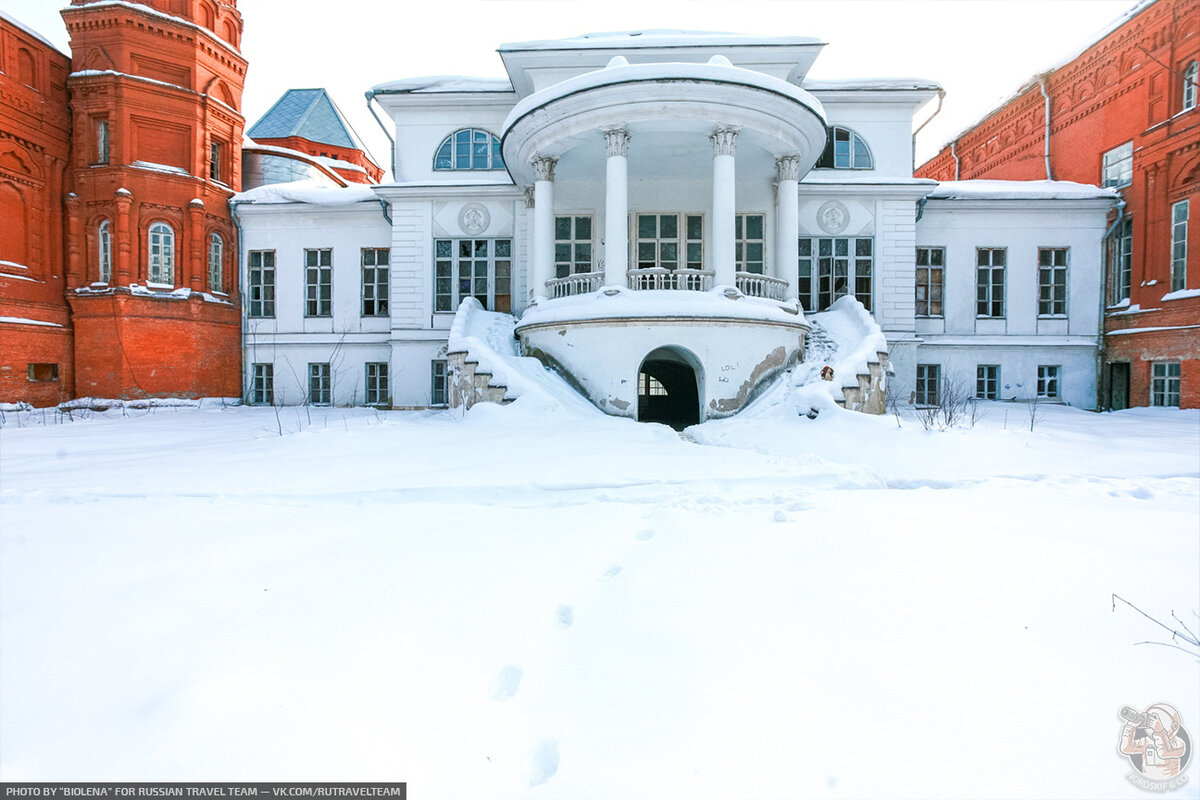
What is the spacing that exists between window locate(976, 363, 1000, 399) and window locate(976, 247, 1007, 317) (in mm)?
1481

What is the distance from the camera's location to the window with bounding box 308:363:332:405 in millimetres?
16719

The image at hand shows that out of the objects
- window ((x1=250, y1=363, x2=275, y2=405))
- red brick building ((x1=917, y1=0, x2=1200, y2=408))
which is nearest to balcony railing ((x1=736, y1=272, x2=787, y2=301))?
red brick building ((x1=917, y1=0, x2=1200, y2=408))

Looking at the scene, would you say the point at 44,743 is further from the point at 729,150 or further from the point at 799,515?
the point at 729,150

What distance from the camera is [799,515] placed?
163 inches

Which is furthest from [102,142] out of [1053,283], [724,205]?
[1053,283]

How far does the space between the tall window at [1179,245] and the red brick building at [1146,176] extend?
24mm

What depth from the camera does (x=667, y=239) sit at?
14398 mm

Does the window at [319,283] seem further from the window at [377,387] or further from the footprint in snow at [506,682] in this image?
the footprint in snow at [506,682]

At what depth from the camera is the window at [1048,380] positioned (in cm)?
1582

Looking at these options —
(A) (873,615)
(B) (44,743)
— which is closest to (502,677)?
(B) (44,743)

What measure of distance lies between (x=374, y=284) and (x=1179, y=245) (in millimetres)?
21247

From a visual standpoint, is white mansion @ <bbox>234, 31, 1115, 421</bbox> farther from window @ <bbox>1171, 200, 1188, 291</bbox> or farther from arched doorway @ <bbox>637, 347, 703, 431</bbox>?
window @ <bbox>1171, 200, 1188, 291</bbox>

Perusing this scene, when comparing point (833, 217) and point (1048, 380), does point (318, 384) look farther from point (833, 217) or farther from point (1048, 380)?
point (1048, 380)

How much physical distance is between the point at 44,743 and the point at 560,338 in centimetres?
Result: 954
